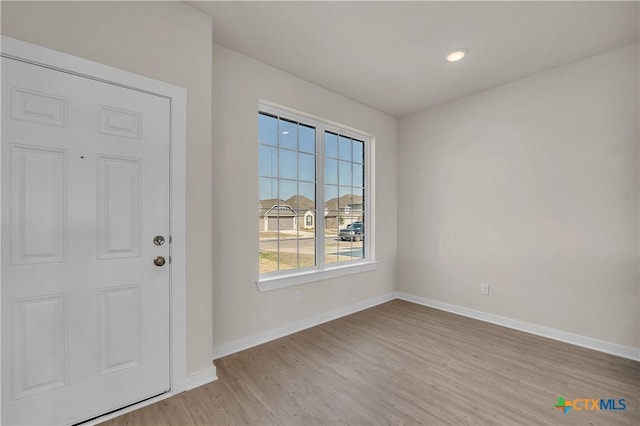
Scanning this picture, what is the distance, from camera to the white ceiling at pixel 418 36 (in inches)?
81.0

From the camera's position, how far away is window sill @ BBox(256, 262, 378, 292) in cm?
282

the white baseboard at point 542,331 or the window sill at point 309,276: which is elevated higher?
the window sill at point 309,276

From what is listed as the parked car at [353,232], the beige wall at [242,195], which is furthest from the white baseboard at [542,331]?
the beige wall at [242,195]

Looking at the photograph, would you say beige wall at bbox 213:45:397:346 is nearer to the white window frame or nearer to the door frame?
the white window frame

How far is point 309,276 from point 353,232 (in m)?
1.02

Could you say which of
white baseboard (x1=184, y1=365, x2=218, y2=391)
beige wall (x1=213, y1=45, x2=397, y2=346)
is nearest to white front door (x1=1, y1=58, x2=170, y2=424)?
white baseboard (x1=184, y1=365, x2=218, y2=391)

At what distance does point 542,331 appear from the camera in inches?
115

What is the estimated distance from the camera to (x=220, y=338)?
2.48 metres

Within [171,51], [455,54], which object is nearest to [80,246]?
[171,51]

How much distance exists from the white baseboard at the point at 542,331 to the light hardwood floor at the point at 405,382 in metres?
0.10

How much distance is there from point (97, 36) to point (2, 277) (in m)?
1.42

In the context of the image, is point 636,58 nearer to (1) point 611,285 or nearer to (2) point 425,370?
(1) point 611,285

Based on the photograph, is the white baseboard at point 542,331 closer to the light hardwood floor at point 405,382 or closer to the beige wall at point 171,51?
the light hardwood floor at point 405,382

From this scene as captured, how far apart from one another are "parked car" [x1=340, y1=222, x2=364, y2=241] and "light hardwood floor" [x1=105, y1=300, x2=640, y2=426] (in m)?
1.21
